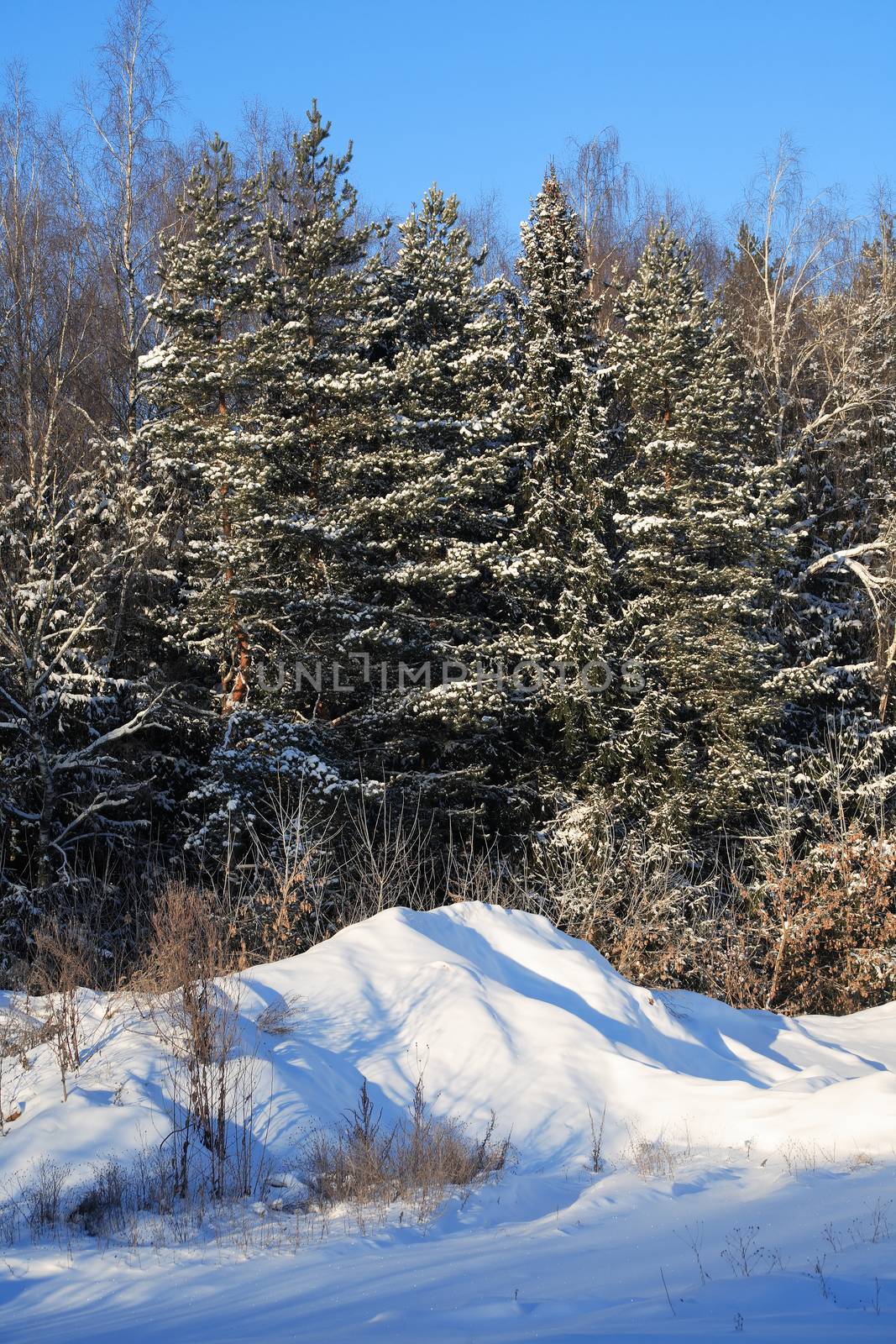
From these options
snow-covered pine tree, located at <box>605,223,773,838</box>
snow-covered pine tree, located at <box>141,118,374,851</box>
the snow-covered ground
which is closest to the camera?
the snow-covered ground

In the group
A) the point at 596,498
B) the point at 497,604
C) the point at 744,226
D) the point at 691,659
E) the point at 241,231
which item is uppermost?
the point at 744,226

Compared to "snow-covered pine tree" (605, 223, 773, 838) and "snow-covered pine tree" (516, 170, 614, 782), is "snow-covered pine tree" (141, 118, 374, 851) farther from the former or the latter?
"snow-covered pine tree" (605, 223, 773, 838)

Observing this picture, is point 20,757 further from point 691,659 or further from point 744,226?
point 744,226

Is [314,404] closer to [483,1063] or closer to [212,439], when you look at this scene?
[212,439]

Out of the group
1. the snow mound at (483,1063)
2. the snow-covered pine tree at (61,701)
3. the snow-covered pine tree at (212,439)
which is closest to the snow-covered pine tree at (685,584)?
the snow-covered pine tree at (212,439)

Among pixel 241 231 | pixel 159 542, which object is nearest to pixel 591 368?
pixel 241 231

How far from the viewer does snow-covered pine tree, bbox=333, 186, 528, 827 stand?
63.4 feet

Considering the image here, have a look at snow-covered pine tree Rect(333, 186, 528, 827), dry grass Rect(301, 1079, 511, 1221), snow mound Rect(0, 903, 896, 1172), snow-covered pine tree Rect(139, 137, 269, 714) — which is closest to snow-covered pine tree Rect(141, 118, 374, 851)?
snow-covered pine tree Rect(139, 137, 269, 714)

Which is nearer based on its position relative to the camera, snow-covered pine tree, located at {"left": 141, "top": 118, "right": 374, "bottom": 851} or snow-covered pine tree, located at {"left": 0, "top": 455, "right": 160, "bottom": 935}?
snow-covered pine tree, located at {"left": 0, "top": 455, "right": 160, "bottom": 935}

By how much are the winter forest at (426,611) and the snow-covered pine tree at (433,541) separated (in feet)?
0.26

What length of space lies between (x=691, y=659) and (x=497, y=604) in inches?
147

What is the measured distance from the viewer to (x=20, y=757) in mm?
16328

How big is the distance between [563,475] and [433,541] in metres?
3.10

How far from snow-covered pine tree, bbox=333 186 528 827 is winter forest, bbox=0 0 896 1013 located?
80 mm
